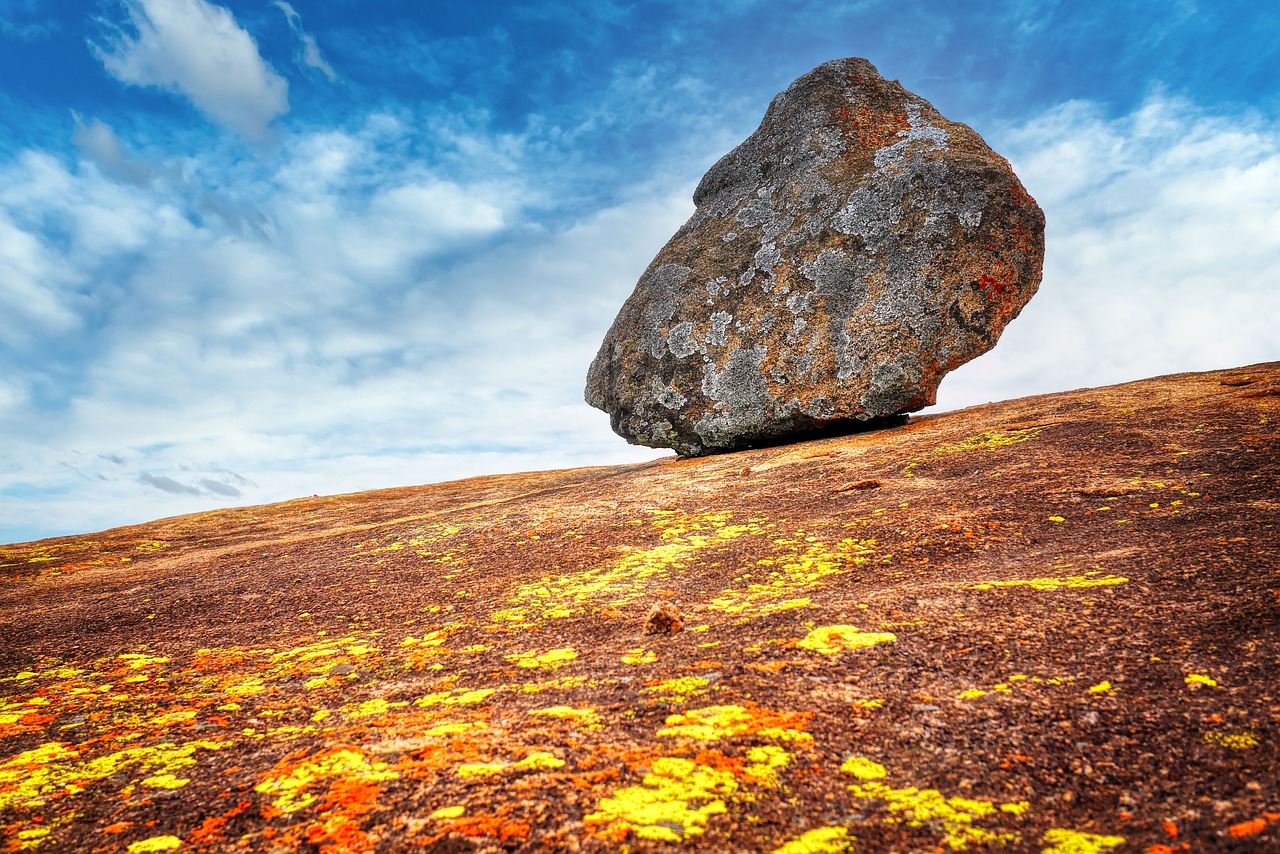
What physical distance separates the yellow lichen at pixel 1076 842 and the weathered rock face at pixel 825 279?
1179 cm

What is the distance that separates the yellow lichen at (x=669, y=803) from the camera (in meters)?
2.82

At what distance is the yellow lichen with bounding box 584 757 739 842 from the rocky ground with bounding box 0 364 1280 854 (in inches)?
0.6

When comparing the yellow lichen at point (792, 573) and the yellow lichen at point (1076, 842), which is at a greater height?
the yellow lichen at point (792, 573)

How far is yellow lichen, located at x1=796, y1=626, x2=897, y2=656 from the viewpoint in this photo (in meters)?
4.69

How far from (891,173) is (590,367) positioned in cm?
814

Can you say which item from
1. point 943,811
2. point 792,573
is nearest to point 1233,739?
point 943,811

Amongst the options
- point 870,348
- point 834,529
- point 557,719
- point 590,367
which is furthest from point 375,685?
point 590,367

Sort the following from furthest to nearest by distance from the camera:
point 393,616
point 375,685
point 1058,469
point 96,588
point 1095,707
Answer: point 96,588, point 1058,469, point 393,616, point 375,685, point 1095,707

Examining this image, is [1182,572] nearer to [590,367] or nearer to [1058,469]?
[1058,469]

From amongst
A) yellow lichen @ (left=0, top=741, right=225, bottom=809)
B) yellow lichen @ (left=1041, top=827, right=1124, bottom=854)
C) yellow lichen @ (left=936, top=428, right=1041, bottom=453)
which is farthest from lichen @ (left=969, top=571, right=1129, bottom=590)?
yellow lichen @ (left=0, top=741, right=225, bottom=809)

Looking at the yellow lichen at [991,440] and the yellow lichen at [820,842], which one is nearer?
the yellow lichen at [820,842]

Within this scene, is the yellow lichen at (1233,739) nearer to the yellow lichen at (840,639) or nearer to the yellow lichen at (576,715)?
the yellow lichen at (840,639)

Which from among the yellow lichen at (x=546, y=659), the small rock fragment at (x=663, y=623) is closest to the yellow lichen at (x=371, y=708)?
the yellow lichen at (x=546, y=659)

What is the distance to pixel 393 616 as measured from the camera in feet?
23.2
